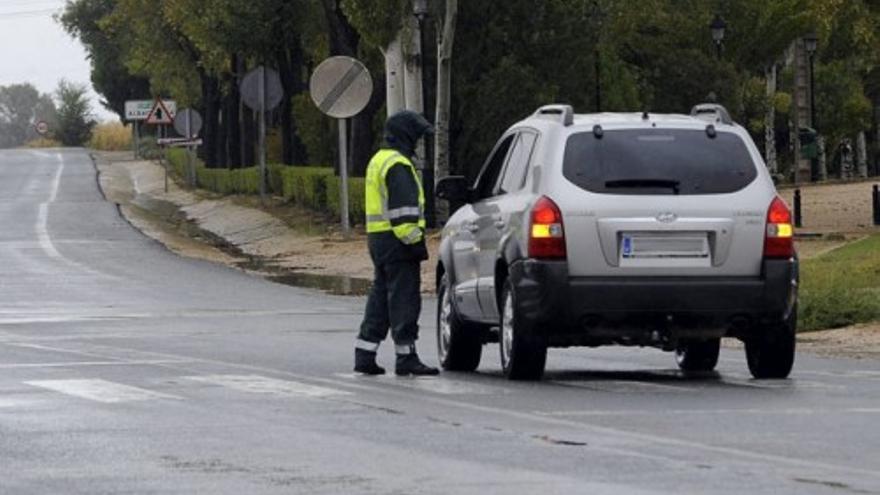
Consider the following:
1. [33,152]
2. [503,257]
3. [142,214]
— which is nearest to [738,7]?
[142,214]

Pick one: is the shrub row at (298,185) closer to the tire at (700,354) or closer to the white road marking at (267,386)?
the tire at (700,354)

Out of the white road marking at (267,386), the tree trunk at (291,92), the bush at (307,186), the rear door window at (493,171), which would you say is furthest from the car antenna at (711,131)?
the tree trunk at (291,92)

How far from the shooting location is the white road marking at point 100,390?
49.6 ft

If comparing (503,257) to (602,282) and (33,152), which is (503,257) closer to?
(602,282)

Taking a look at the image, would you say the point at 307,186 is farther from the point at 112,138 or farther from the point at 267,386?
the point at 112,138

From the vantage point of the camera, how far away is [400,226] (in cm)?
1722

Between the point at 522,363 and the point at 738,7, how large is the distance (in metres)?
51.2

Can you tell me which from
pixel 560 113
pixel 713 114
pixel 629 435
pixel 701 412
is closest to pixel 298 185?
pixel 713 114

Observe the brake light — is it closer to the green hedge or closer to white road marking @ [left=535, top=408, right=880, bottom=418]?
white road marking @ [left=535, top=408, right=880, bottom=418]

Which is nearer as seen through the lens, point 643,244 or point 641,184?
point 643,244

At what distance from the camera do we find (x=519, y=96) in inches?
1889

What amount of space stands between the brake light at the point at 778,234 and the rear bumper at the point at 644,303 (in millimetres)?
59

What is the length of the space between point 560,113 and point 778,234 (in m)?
1.69

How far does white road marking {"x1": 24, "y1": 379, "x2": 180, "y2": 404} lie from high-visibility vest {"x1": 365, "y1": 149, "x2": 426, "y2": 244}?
7.05 feet
